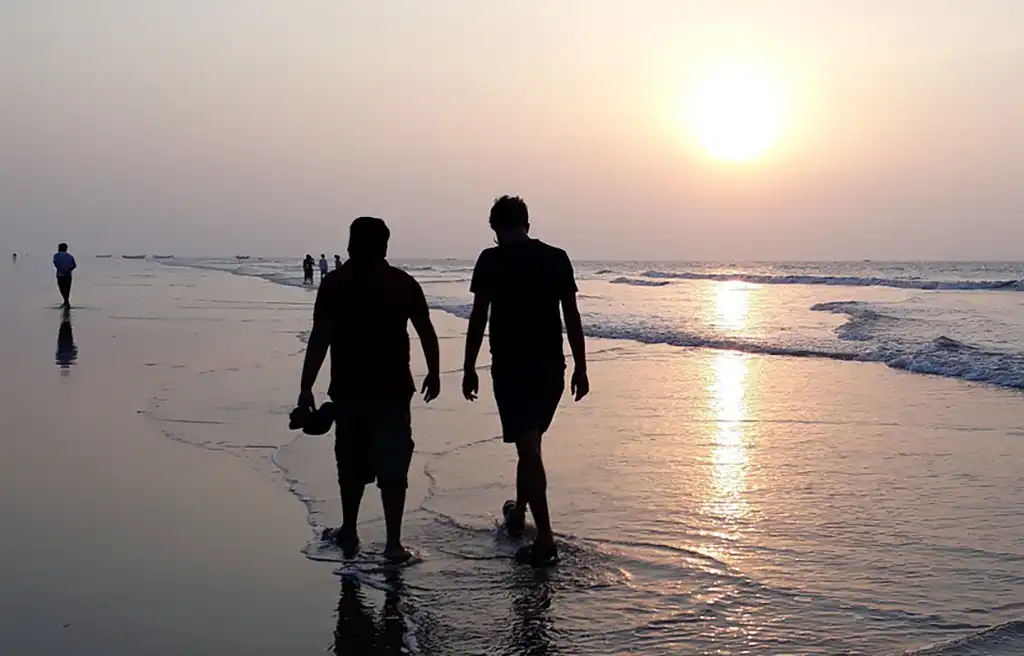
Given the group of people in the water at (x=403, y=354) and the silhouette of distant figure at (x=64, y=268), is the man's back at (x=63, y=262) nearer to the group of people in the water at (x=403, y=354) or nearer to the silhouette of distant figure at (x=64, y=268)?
the silhouette of distant figure at (x=64, y=268)

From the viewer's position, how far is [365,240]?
479 centimetres

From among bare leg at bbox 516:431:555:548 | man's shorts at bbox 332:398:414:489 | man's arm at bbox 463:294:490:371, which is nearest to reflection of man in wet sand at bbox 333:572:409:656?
man's shorts at bbox 332:398:414:489

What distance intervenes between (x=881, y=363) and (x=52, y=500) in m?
11.9

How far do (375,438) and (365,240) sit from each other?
3.20 ft

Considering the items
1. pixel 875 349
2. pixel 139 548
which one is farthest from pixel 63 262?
pixel 139 548

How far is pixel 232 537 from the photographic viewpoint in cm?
505

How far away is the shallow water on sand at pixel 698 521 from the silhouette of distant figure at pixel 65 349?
2.21 metres

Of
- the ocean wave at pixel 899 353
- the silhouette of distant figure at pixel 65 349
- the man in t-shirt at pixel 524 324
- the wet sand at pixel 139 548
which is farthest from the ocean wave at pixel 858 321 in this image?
the man in t-shirt at pixel 524 324

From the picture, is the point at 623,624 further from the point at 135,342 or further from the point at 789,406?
the point at 135,342

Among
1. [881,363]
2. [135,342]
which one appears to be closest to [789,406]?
[881,363]

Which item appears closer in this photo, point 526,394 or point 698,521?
point 526,394

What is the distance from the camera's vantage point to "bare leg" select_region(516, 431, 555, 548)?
4.76m

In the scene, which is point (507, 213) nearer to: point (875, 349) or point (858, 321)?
point (875, 349)

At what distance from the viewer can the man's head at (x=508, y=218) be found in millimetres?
4965
